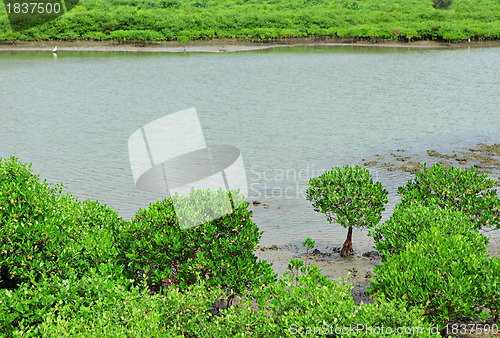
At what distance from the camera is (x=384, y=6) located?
110 meters

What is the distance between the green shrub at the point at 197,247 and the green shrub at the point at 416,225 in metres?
2.96

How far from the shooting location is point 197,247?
1014 cm

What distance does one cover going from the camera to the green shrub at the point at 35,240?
8.42 meters

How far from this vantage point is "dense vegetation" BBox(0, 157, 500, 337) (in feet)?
24.0

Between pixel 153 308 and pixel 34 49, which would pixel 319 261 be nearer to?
pixel 153 308

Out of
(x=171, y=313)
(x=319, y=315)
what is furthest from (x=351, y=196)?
(x=171, y=313)

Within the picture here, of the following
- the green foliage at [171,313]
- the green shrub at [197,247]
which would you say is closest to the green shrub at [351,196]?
the green shrub at [197,247]

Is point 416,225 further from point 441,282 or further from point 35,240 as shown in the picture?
point 35,240

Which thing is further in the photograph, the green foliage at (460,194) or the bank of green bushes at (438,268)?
the green foliage at (460,194)

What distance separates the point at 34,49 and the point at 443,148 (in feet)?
227

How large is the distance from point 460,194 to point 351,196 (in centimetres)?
270

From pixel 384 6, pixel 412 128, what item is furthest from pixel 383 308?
pixel 384 6

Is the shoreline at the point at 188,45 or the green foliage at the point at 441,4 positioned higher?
the green foliage at the point at 441,4

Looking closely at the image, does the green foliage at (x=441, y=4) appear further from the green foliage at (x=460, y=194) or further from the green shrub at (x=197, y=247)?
the green shrub at (x=197, y=247)
